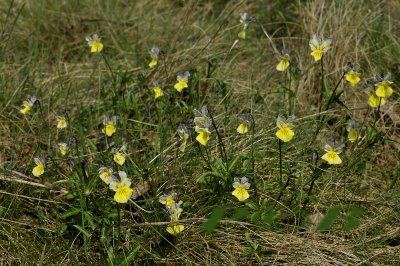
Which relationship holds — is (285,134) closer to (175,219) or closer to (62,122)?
(175,219)

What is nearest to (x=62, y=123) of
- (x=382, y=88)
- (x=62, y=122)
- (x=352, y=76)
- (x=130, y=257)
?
(x=62, y=122)

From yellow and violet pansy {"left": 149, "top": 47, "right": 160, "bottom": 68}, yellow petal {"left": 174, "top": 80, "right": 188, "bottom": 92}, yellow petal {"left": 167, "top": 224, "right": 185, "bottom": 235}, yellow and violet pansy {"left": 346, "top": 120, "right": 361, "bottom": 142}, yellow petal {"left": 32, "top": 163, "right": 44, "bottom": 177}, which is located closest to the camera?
yellow petal {"left": 167, "top": 224, "right": 185, "bottom": 235}

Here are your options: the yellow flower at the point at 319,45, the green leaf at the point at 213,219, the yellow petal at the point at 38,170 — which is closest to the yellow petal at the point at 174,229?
the green leaf at the point at 213,219

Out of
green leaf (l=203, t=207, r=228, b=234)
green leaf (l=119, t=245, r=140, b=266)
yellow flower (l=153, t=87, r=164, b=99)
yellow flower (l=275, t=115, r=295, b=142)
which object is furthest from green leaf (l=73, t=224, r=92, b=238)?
yellow flower (l=153, t=87, r=164, b=99)

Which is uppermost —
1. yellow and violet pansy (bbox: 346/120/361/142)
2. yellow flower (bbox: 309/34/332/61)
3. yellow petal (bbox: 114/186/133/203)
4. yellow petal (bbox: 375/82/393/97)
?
yellow flower (bbox: 309/34/332/61)

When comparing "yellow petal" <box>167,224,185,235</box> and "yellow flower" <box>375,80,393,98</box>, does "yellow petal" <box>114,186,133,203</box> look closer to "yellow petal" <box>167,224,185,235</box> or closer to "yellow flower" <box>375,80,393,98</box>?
"yellow petal" <box>167,224,185,235</box>

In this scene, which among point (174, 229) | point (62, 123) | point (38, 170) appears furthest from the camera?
point (62, 123)

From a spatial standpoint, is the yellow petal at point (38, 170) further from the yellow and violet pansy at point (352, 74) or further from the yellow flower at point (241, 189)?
the yellow and violet pansy at point (352, 74)
